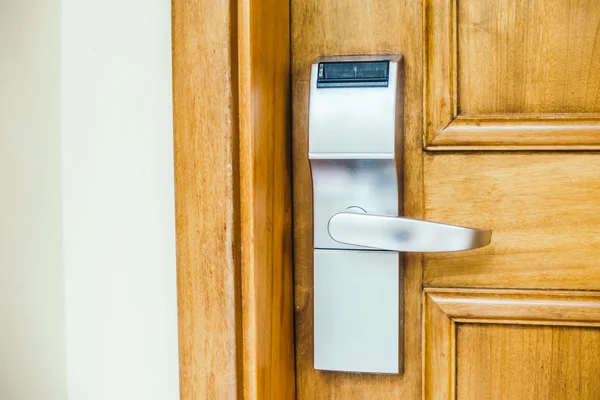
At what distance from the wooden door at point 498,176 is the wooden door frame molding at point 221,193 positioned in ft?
Answer: 0.29

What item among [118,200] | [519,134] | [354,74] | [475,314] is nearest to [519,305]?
[475,314]

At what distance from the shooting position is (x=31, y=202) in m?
0.54

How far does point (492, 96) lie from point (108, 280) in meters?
0.41

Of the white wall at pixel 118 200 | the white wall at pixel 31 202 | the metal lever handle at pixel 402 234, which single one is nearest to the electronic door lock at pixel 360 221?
the metal lever handle at pixel 402 234

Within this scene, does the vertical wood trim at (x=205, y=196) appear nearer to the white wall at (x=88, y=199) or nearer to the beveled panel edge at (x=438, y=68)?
the white wall at (x=88, y=199)

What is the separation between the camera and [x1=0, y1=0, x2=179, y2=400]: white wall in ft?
1.68

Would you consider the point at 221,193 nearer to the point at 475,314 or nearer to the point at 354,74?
the point at 354,74

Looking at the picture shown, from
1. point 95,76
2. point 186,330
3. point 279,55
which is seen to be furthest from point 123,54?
point 186,330

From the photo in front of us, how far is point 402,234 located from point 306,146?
0.13m

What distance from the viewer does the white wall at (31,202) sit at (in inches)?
20.8

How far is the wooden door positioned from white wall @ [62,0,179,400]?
15 centimetres

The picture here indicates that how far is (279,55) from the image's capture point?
0.49 meters

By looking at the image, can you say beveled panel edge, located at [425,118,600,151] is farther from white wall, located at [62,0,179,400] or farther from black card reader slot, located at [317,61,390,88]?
white wall, located at [62,0,179,400]

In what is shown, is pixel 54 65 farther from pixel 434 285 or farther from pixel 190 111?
pixel 434 285
